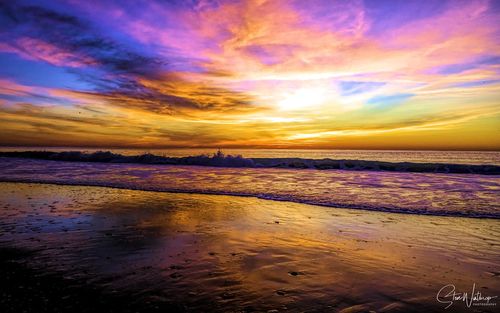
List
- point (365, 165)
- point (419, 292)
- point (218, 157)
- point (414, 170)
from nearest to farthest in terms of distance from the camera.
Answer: point (419, 292) → point (414, 170) → point (365, 165) → point (218, 157)

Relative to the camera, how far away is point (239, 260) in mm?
5227

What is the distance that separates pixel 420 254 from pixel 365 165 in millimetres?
24952

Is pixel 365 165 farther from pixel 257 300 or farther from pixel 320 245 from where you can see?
pixel 257 300

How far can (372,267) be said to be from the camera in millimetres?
4930

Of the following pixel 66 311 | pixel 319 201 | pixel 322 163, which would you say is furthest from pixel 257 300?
pixel 322 163
